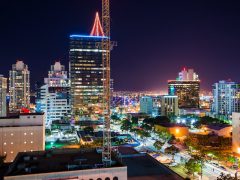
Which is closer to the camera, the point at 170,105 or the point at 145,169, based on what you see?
the point at 145,169

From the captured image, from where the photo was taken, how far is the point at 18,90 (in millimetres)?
97875

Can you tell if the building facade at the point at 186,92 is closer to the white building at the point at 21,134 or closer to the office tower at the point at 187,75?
the office tower at the point at 187,75

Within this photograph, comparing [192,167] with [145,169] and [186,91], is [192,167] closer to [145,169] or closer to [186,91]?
[145,169]

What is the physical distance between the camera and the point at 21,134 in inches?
1049

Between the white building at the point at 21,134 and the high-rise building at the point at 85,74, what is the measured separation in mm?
38253

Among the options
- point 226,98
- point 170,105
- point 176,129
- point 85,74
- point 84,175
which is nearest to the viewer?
point 84,175

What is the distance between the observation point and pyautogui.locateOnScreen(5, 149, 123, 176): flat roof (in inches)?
566

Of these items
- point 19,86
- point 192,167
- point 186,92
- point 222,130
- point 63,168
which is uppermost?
point 19,86

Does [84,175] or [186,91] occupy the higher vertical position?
[186,91]

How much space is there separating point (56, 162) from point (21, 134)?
12473 mm

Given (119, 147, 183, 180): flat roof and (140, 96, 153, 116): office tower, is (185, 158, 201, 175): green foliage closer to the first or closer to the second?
(119, 147, 183, 180): flat roof

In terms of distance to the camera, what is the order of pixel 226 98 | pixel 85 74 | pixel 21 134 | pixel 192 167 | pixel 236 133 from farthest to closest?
1. pixel 226 98
2. pixel 85 74
3. pixel 236 133
4. pixel 21 134
5. pixel 192 167

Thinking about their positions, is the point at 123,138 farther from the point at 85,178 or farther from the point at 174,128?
the point at 85,178

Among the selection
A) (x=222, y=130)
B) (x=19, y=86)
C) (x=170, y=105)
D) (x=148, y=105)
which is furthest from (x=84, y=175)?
(x=19, y=86)
